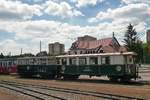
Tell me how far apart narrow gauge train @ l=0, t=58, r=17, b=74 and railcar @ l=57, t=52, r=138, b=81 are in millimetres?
16210

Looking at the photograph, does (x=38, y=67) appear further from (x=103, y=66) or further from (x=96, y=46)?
Result: (x=96, y=46)

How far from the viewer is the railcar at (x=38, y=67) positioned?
44.0 metres

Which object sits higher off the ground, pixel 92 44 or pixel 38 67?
pixel 92 44

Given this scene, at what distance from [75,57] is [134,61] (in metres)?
7.76

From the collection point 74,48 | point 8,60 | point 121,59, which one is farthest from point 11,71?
point 74,48

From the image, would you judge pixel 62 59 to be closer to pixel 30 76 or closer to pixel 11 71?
pixel 30 76

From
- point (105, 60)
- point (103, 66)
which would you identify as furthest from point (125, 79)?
point (105, 60)

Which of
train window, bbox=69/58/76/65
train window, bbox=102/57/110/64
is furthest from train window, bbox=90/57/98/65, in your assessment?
train window, bbox=69/58/76/65

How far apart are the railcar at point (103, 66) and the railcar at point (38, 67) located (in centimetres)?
222

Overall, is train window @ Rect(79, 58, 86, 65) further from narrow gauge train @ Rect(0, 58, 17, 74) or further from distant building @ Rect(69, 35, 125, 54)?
distant building @ Rect(69, 35, 125, 54)

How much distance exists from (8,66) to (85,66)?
76.7 feet

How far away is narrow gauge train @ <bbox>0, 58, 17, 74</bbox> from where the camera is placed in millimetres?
56312

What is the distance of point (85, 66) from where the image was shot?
126 ft

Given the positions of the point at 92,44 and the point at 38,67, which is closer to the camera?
the point at 38,67
